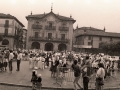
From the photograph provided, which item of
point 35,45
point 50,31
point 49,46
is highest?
point 50,31

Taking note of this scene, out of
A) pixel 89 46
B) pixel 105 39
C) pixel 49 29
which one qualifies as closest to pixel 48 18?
pixel 49 29

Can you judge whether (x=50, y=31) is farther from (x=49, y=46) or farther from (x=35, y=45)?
(x=35, y=45)

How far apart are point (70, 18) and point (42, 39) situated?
9588 mm

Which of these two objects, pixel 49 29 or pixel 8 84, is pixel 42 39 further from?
pixel 8 84

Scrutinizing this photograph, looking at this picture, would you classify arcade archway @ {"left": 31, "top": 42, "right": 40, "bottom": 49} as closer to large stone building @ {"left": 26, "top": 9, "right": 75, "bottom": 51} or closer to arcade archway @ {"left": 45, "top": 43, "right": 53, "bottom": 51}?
large stone building @ {"left": 26, "top": 9, "right": 75, "bottom": 51}

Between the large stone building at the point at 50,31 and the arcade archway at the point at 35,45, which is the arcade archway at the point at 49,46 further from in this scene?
the arcade archway at the point at 35,45

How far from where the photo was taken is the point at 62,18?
49.6 m

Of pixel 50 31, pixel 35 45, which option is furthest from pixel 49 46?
pixel 50 31

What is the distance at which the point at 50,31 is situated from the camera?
48.3 m

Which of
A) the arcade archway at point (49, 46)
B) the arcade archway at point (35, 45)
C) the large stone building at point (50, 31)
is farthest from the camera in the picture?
the arcade archway at point (49, 46)

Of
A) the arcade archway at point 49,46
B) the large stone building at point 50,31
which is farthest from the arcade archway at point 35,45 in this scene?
the arcade archway at point 49,46

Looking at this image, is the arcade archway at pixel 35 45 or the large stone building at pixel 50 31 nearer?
the large stone building at pixel 50 31

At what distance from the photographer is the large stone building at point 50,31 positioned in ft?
156

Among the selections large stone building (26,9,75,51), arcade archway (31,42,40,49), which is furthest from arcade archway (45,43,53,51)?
Result: arcade archway (31,42,40,49)
